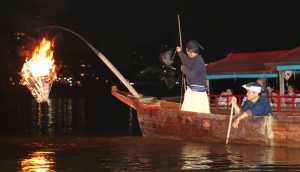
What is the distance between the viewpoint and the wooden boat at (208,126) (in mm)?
15609

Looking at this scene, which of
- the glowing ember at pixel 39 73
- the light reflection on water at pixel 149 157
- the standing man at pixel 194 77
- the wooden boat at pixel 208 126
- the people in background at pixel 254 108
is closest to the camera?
the light reflection on water at pixel 149 157

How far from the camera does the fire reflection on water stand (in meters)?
13.1

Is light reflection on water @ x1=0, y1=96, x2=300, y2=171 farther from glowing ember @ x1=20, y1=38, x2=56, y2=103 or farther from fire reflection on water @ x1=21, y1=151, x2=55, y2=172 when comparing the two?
glowing ember @ x1=20, y1=38, x2=56, y2=103

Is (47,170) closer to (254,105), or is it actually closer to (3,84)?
(254,105)

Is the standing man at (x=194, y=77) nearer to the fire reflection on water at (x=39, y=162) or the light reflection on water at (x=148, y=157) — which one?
the light reflection on water at (x=148, y=157)

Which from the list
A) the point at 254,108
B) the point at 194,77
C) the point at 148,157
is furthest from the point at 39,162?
the point at 254,108

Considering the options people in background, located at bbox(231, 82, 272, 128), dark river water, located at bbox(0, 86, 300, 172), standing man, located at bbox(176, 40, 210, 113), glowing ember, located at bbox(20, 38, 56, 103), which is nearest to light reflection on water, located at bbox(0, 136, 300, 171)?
dark river water, located at bbox(0, 86, 300, 172)

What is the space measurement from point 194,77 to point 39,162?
5124 millimetres

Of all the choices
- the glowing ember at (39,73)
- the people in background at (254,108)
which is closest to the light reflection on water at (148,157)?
the people in background at (254,108)

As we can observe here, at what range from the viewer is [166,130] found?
18469 mm

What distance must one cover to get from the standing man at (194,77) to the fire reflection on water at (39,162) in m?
4.37

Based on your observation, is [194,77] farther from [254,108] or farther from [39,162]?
[39,162]

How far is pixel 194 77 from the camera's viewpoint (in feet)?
54.6

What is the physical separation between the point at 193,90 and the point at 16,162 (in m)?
5.55
